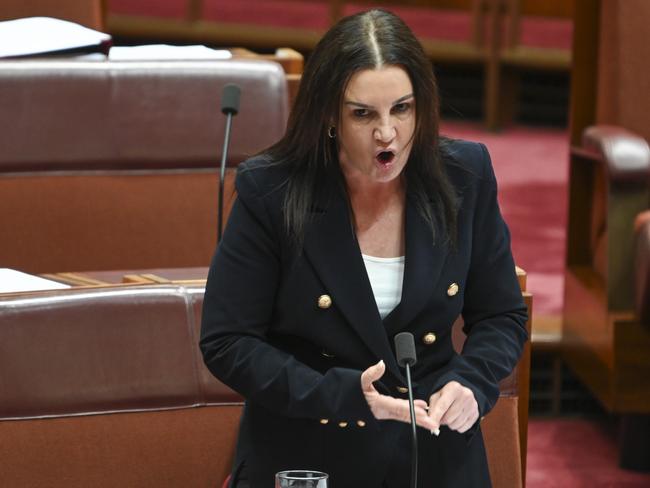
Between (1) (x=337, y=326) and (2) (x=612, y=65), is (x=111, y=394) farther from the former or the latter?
(2) (x=612, y=65)

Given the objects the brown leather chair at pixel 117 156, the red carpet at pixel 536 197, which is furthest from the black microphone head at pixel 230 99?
the red carpet at pixel 536 197

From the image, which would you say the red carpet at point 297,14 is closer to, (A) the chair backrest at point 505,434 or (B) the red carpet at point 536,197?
(B) the red carpet at point 536,197

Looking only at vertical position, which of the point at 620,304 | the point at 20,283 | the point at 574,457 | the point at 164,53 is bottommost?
the point at 574,457

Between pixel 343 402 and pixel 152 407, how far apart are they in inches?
7.9

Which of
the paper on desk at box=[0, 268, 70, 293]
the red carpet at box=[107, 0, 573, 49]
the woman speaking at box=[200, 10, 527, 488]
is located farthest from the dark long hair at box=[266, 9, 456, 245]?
the red carpet at box=[107, 0, 573, 49]

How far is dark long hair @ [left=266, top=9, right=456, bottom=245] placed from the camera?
64 centimetres

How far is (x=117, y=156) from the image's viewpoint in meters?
1.19

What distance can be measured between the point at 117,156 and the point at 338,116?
58 cm

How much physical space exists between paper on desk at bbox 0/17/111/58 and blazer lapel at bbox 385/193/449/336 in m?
0.66

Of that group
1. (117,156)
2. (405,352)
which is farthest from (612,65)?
(405,352)

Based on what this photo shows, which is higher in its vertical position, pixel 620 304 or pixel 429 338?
pixel 429 338

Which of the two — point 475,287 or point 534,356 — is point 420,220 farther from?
point 534,356

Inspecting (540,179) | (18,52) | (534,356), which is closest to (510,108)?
(540,179)

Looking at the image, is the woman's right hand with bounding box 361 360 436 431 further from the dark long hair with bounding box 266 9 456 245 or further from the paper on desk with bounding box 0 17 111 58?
the paper on desk with bounding box 0 17 111 58
